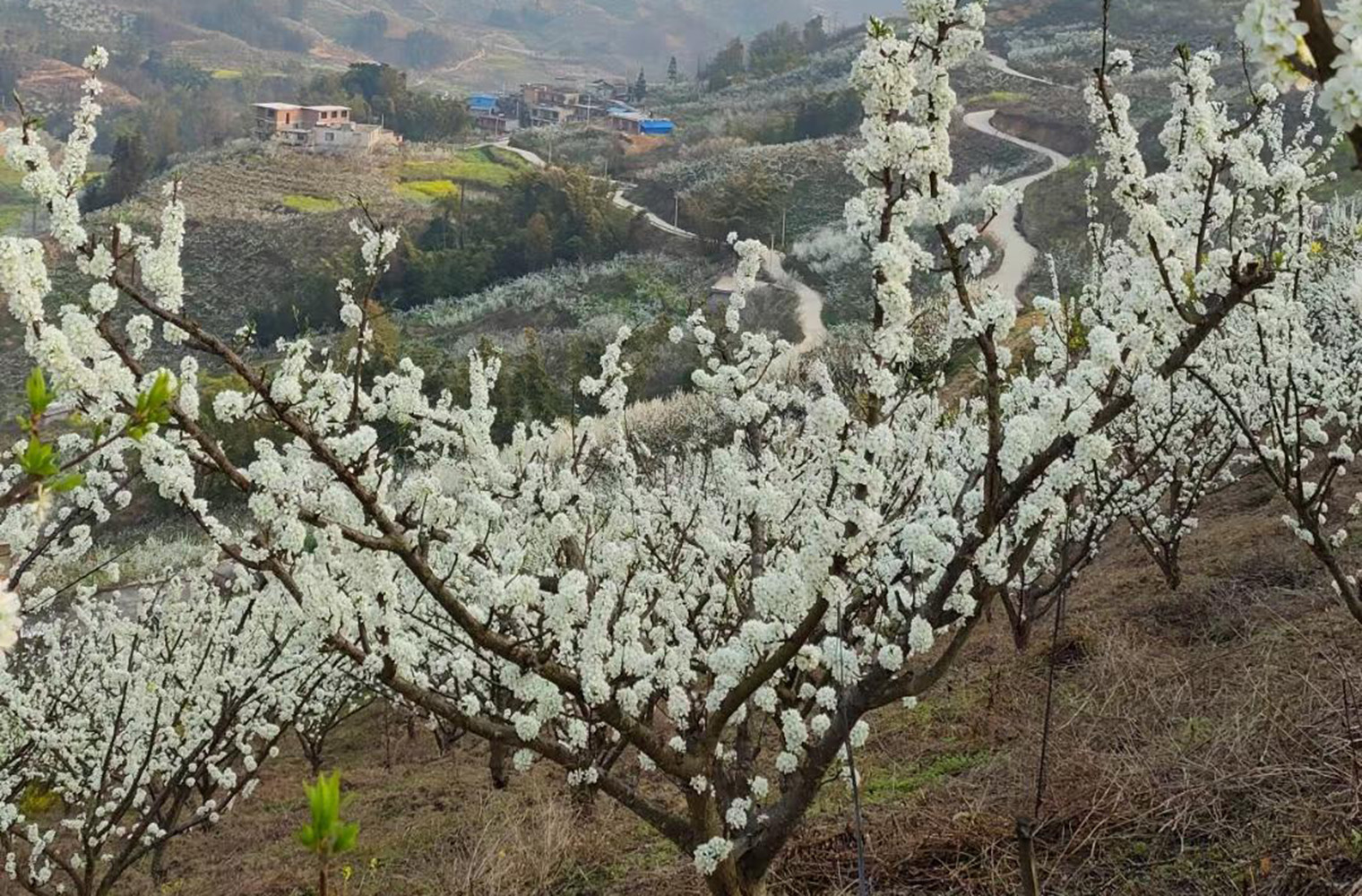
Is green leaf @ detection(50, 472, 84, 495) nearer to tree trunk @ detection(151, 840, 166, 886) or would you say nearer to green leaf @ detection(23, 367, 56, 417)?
green leaf @ detection(23, 367, 56, 417)

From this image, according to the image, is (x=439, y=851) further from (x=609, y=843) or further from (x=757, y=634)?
(x=757, y=634)

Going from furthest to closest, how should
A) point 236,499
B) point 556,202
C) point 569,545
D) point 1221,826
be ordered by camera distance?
point 556,202, point 236,499, point 569,545, point 1221,826

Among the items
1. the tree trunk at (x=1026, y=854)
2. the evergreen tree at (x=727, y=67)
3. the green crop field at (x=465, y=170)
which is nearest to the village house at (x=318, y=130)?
the green crop field at (x=465, y=170)

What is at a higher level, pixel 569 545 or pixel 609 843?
pixel 569 545

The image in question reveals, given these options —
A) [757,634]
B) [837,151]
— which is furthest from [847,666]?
[837,151]

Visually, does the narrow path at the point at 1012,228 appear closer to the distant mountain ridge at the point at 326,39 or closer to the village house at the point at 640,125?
the village house at the point at 640,125

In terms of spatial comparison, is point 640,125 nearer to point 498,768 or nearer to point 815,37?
point 815,37
